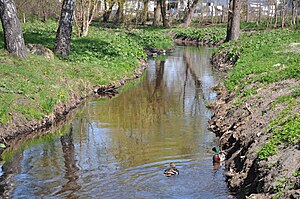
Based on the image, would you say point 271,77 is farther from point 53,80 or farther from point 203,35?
point 203,35

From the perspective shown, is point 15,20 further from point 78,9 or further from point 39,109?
point 78,9

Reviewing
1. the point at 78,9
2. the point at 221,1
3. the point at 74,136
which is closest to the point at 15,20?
the point at 74,136

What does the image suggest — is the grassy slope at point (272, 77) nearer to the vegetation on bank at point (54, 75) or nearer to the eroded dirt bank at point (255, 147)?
the eroded dirt bank at point (255, 147)

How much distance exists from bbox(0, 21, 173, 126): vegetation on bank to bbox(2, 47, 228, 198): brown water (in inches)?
32.1

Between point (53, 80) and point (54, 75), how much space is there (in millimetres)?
463

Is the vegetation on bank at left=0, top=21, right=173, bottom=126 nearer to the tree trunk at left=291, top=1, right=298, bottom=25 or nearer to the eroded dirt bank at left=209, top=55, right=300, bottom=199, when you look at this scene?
the eroded dirt bank at left=209, top=55, right=300, bottom=199

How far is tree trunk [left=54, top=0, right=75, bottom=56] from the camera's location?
61.6 ft

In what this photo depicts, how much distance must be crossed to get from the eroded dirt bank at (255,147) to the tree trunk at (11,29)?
6149 millimetres

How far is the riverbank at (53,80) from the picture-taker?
11914 millimetres

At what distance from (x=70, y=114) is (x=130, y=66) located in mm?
7101

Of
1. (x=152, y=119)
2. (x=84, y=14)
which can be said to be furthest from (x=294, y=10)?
(x=152, y=119)

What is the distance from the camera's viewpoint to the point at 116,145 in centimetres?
1112

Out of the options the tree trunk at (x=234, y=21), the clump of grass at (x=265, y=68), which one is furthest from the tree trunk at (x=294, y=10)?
the clump of grass at (x=265, y=68)

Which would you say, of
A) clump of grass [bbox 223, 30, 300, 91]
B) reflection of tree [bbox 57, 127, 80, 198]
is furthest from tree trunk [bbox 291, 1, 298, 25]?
reflection of tree [bbox 57, 127, 80, 198]
